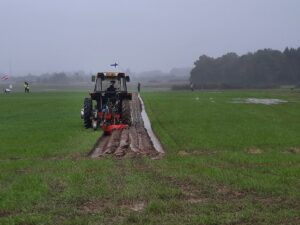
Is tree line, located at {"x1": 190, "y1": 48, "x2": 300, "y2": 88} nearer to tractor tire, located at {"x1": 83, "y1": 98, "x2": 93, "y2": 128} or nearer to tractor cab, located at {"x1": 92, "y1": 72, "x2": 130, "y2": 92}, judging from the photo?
tractor cab, located at {"x1": 92, "y1": 72, "x2": 130, "y2": 92}

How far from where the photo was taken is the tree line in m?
119

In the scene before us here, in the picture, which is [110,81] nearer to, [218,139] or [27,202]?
[218,139]

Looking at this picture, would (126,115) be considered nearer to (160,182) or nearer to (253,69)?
(160,182)

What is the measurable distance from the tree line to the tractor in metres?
77.5

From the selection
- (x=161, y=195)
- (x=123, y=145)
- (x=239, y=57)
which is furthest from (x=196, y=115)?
(x=239, y=57)

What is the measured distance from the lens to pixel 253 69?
125 m

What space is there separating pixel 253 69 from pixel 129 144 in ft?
359

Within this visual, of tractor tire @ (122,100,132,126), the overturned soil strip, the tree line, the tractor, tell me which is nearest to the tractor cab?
the tractor

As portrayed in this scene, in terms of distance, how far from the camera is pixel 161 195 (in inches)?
384

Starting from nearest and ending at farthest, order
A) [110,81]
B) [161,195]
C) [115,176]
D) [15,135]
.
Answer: [161,195], [115,176], [15,135], [110,81]

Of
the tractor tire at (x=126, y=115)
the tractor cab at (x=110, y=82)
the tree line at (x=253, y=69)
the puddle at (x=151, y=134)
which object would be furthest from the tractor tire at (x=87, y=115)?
the tree line at (x=253, y=69)

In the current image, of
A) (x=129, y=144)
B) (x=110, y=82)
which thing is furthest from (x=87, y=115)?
(x=129, y=144)

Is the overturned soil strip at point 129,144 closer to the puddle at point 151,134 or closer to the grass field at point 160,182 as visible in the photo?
the puddle at point 151,134

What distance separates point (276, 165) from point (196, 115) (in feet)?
57.4
